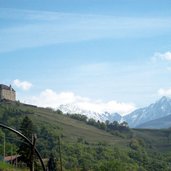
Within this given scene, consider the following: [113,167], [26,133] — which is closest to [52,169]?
[26,133]

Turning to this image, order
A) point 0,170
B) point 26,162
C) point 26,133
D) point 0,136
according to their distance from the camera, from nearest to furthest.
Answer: point 0,170, point 26,162, point 26,133, point 0,136

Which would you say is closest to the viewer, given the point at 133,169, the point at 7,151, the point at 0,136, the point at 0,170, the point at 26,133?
the point at 0,170

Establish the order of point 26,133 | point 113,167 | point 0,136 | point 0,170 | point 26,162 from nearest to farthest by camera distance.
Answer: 1. point 0,170
2. point 26,162
3. point 26,133
4. point 113,167
5. point 0,136

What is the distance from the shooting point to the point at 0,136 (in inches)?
5940

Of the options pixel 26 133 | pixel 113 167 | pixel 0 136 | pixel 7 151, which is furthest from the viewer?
pixel 0 136

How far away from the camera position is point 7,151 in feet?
348

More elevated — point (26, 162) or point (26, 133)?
point (26, 133)

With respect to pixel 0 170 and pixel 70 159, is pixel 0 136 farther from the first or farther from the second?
pixel 0 170

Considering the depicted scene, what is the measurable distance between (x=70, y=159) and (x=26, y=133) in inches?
3816

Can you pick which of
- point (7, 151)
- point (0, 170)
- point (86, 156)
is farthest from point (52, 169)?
point (86, 156)

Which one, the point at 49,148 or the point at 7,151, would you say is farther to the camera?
the point at 49,148

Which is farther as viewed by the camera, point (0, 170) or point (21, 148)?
point (21, 148)

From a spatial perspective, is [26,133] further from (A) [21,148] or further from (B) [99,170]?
(B) [99,170]

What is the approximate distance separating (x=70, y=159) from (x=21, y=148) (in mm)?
104134
